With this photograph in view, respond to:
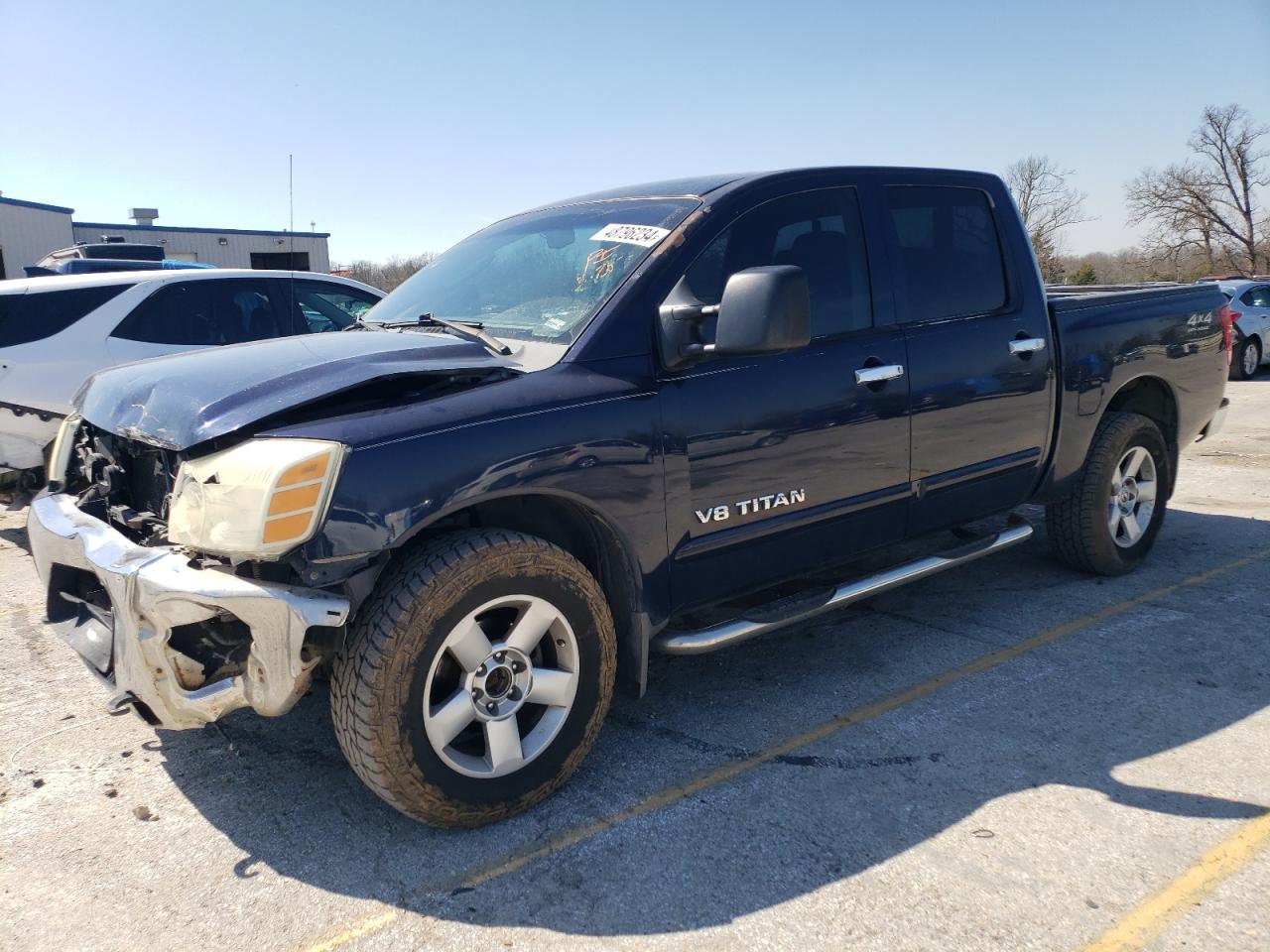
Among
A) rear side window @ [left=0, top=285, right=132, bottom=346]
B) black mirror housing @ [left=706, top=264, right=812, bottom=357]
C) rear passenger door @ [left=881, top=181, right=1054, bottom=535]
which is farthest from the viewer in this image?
rear side window @ [left=0, top=285, right=132, bottom=346]

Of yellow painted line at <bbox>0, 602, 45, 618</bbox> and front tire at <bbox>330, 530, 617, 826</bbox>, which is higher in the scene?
front tire at <bbox>330, 530, 617, 826</bbox>

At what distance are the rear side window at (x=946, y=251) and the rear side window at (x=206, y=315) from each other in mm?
4297

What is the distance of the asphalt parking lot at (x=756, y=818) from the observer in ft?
7.98

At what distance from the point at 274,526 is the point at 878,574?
2.38 m

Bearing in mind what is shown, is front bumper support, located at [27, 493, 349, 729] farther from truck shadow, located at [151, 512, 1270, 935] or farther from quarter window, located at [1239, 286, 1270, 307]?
quarter window, located at [1239, 286, 1270, 307]

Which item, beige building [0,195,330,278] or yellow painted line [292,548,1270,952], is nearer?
yellow painted line [292,548,1270,952]

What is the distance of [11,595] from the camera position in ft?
17.5

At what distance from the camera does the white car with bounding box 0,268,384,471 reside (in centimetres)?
600

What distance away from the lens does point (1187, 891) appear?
2496 mm

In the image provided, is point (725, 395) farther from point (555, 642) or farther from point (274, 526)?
point (274, 526)

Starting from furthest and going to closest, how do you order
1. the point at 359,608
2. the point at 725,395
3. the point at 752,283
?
the point at 725,395, the point at 752,283, the point at 359,608

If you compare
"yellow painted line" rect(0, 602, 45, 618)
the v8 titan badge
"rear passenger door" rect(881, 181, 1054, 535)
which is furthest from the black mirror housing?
"yellow painted line" rect(0, 602, 45, 618)

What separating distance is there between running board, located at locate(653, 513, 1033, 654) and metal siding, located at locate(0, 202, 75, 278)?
2735 cm

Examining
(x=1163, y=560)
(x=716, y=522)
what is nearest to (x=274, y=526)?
(x=716, y=522)
